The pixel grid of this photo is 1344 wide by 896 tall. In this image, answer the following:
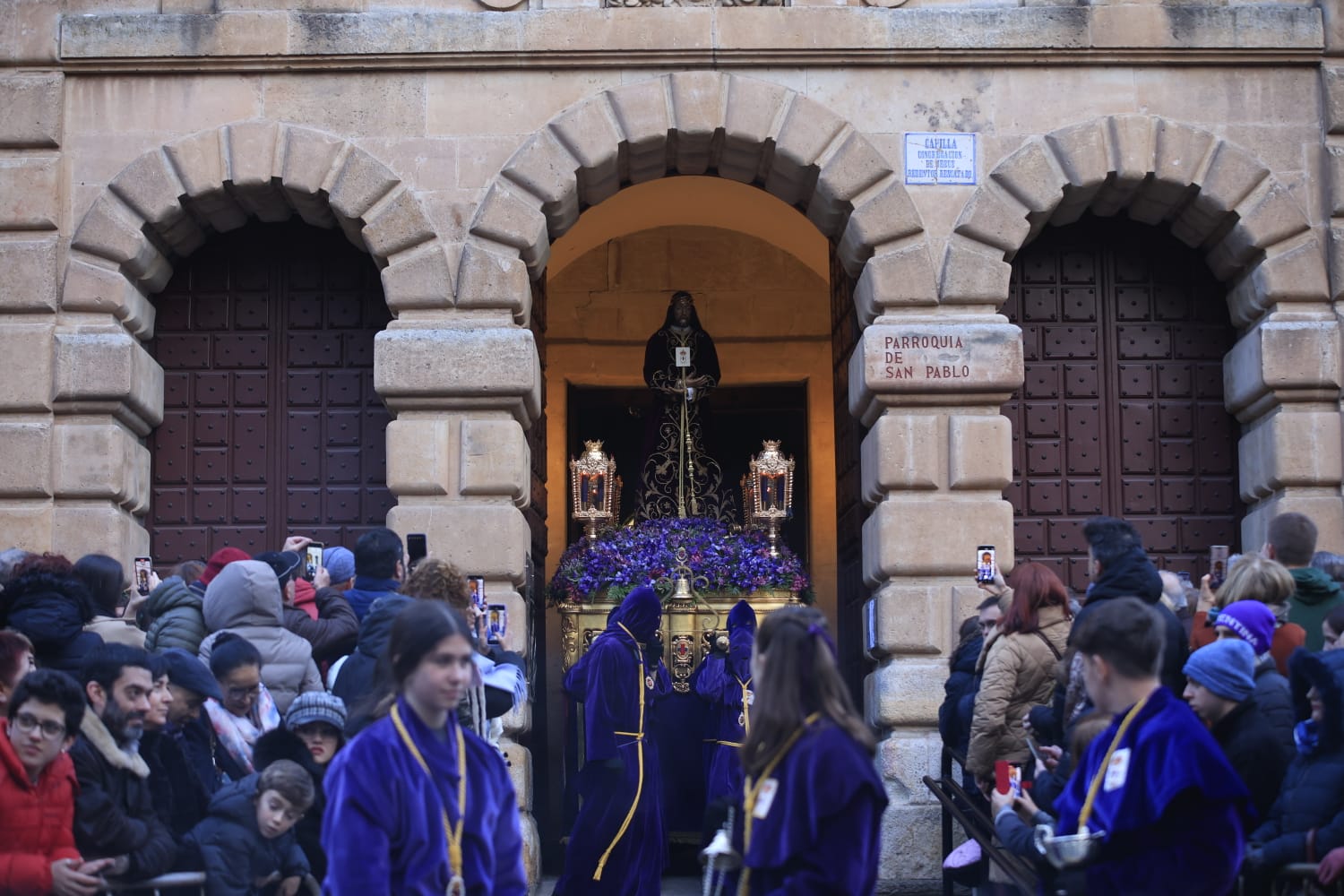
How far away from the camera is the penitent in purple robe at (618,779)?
1110cm

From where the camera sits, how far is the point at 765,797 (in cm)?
580

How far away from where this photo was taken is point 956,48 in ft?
42.4

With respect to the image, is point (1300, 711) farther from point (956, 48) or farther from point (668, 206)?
point (668, 206)

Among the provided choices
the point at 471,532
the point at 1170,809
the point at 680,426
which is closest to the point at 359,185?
the point at 471,532

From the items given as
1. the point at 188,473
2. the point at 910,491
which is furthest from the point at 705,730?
the point at 188,473

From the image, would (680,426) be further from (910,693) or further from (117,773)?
(117,773)

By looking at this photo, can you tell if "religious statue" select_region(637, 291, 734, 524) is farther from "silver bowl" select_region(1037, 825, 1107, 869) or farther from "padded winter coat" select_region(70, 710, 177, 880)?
"silver bowl" select_region(1037, 825, 1107, 869)

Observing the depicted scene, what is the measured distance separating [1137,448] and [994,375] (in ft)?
5.23

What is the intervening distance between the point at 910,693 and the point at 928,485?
4.54 feet

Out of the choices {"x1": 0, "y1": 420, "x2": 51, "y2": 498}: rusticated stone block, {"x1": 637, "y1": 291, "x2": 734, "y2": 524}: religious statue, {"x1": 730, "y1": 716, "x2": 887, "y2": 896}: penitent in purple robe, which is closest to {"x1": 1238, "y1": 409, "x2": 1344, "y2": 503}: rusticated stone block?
{"x1": 637, "y1": 291, "x2": 734, "y2": 524}: religious statue

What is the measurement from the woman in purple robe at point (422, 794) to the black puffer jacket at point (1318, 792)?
127 inches

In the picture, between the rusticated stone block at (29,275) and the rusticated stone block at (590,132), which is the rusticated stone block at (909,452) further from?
the rusticated stone block at (29,275)

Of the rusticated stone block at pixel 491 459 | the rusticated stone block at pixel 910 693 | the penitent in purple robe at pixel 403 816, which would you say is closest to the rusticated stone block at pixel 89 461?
the rusticated stone block at pixel 491 459

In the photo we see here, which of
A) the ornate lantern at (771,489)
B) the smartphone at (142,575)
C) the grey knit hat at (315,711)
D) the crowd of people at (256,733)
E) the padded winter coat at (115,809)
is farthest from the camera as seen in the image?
the ornate lantern at (771,489)
